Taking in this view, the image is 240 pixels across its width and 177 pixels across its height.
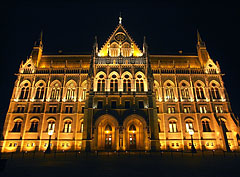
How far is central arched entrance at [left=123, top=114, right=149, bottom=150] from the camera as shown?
3241 centimetres

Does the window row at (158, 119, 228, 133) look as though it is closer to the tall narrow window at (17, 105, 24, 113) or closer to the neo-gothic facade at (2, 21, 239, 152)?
the neo-gothic facade at (2, 21, 239, 152)

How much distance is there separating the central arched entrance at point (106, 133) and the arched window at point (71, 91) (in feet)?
34.8

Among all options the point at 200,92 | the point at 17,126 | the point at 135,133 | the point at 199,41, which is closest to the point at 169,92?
the point at 200,92

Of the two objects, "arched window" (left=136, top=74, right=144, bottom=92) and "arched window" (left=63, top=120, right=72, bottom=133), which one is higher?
"arched window" (left=136, top=74, right=144, bottom=92)

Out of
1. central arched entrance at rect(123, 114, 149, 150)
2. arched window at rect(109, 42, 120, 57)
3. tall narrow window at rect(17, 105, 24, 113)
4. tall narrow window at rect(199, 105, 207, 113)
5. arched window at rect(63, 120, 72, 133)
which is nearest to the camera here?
central arched entrance at rect(123, 114, 149, 150)

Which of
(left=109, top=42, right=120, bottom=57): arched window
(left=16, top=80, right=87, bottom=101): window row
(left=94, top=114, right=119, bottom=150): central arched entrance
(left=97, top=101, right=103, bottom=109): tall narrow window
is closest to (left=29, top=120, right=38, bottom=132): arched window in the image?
(left=16, top=80, right=87, bottom=101): window row

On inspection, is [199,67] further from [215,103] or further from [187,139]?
[187,139]

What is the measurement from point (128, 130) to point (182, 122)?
1268 centimetres

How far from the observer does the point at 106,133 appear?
34969mm

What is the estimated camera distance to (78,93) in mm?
40031

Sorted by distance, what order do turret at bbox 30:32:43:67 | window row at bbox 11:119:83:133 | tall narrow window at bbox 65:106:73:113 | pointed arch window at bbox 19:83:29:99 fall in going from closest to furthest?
1. window row at bbox 11:119:83:133
2. tall narrow window at bbox 65:106:73:113
3. pointed arch window at bbox 19:83:29:99
4. turret at bbox 30:32:43:67

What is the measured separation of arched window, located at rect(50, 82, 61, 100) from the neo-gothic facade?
0.23 m

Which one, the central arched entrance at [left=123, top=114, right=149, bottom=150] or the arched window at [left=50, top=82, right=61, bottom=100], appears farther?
the arched window at [left=50, top=82, right=61, bottom=100]

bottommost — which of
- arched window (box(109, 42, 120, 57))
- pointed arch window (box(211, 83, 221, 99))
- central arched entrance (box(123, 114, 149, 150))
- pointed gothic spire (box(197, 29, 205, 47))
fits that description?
central arched entrance (box(123, 114, 149, 150))
